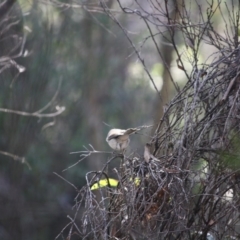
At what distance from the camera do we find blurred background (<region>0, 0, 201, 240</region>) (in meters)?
10.2

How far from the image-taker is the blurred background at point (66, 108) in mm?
10195

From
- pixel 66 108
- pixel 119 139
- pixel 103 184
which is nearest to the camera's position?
pixel 103 184

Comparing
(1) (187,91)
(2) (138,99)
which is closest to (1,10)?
(1) (187,91)

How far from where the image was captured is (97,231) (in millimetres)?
3049

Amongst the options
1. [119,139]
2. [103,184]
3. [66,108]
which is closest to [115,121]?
[66,108]

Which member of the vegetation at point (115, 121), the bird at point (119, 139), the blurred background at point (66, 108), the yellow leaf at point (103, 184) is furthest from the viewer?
the blurred background at point (66, 108)

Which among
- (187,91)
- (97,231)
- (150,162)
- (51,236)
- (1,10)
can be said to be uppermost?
(1,10)

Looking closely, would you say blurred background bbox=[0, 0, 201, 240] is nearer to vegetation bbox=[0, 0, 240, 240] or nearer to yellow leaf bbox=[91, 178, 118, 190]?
vegetation bbox=[0, 0, 240, 240]

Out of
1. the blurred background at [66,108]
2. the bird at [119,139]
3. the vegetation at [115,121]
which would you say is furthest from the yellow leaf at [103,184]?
the blurred background at [66,108]

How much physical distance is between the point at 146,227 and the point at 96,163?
870 centimetres

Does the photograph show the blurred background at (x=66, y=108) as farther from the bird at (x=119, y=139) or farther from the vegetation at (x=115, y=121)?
the bird at (x=119, y=139)

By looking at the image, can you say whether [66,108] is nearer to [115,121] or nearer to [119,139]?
[115,121]

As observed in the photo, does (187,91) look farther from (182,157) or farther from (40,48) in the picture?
(40,48)

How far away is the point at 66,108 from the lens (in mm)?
12469
